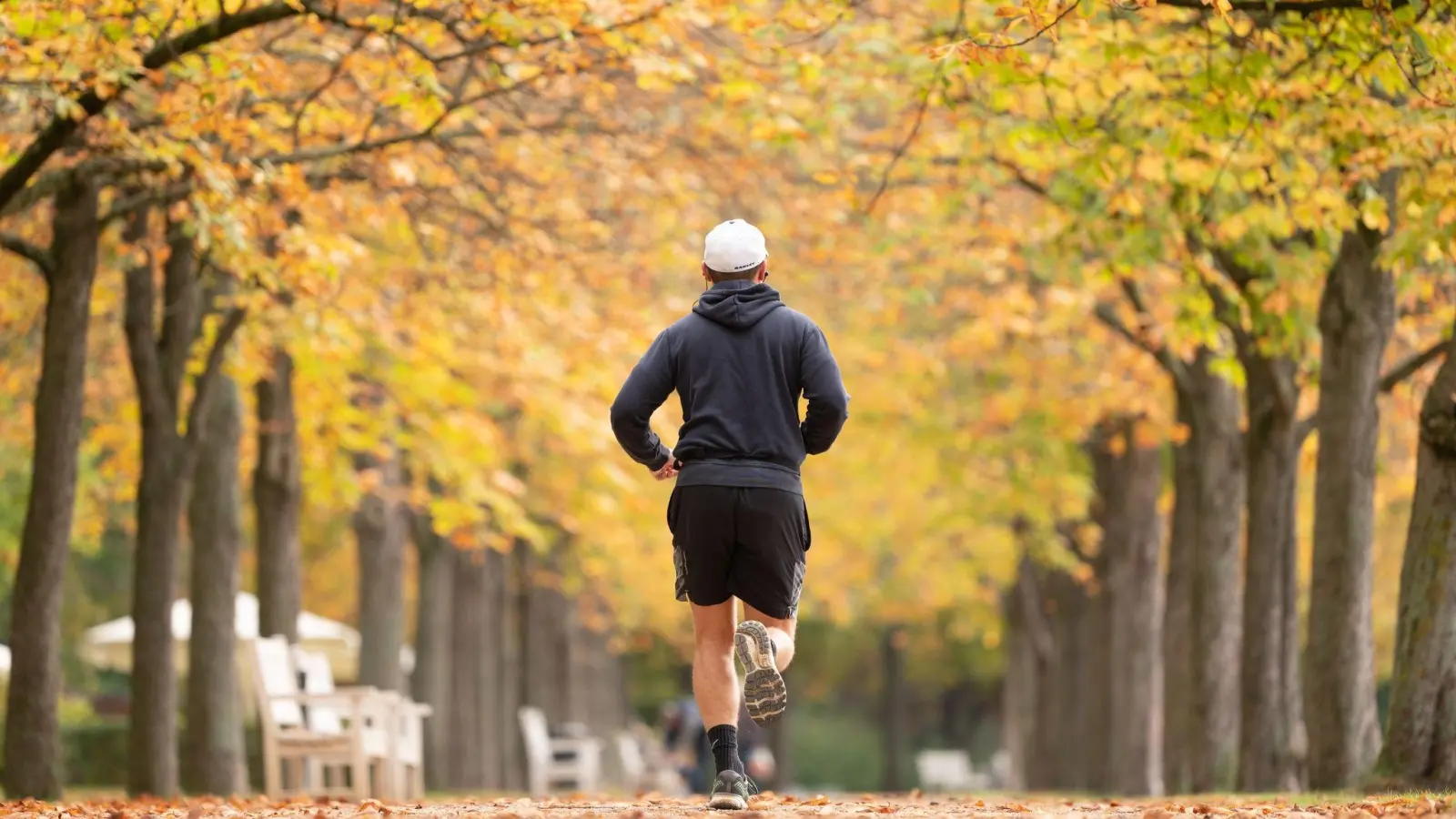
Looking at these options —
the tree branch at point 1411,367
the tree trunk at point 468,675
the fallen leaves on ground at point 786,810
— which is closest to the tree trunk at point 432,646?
the tree trunk at point 468,675

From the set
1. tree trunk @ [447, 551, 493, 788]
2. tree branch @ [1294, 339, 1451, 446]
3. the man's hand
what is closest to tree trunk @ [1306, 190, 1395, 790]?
tree branch @ [1294, 339, 1451, 446]

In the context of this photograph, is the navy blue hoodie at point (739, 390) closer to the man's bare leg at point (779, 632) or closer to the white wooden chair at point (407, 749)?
the man's bare leg at point (779, 632)

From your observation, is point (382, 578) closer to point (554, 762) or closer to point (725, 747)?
point (554, 762)

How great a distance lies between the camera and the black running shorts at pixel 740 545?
7.05 meters

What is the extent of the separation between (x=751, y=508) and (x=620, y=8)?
472cm

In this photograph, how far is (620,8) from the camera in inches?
428

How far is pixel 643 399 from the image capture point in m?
7.24

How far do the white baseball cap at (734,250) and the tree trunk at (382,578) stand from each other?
1421cm

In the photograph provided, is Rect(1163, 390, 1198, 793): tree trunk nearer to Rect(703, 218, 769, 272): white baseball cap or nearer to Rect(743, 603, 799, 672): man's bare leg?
Rect(743, 603, 799, 672): man's bare leg

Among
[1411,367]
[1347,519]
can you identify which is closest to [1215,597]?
[1411,367]

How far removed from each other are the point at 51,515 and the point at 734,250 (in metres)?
6.60

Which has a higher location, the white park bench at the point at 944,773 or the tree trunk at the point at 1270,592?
Answer: the tree trunk at the point at 1270,592

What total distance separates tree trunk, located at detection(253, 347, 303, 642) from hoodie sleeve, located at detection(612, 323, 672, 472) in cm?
1067

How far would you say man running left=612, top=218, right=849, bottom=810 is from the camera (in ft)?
23.2
